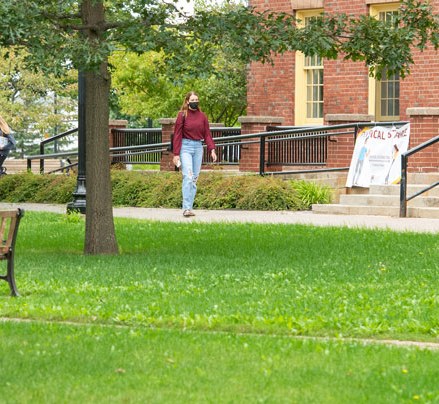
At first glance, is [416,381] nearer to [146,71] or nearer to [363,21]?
[363,21]

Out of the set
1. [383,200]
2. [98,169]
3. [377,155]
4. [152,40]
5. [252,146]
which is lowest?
[383,200]

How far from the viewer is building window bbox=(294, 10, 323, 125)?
27.1 metres

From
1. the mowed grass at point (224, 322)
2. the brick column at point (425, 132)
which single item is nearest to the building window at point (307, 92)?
the brick column at point (425, 132)

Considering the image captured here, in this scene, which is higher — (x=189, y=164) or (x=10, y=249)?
(x=189, y=164)

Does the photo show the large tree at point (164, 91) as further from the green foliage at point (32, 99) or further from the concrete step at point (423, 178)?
the concrete step at point (423, 178)

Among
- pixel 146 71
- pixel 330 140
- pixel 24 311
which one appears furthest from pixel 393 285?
pixel 146 71

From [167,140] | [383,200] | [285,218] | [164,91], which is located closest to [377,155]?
[383,200]

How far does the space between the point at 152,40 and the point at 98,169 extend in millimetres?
1921

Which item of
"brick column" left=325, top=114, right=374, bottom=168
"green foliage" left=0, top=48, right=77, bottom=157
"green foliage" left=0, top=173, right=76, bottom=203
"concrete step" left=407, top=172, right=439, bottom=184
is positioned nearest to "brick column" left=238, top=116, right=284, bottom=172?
"brick column" left=325, top=114, right=374, bottom=168

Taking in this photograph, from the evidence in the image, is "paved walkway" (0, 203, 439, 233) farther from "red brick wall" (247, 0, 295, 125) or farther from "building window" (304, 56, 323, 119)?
"building window" (304, 56, 323, 119)

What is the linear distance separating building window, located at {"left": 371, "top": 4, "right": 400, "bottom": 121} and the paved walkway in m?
5.94

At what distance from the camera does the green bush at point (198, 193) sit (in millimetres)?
21406

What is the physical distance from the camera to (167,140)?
27797mm

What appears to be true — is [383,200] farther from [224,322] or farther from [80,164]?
[224,322]
